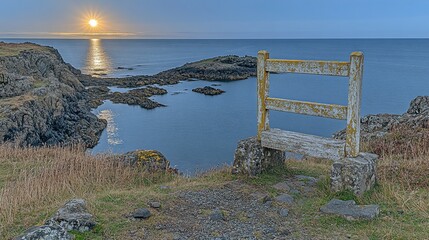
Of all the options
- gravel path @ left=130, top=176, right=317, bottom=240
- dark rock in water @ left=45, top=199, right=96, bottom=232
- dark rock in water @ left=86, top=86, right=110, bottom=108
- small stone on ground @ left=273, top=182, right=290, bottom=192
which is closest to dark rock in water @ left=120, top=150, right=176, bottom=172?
gravel path @ left=130, top=176, right=317, bottom=240

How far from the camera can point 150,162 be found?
9375 millimetres

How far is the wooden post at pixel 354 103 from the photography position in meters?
6.69

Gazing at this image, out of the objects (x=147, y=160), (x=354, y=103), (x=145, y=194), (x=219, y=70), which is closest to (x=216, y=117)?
(x=147, y=160)

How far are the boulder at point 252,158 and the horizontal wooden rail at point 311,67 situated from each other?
1549 mm

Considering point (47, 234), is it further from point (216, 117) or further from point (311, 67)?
point (216, 117)

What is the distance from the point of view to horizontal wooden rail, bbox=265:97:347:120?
6.98 m

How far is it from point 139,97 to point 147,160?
4036cm

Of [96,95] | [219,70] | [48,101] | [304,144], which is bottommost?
[96,95]

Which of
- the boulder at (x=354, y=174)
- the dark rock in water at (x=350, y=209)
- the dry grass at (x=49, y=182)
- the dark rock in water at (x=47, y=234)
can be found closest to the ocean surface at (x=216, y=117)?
the dry grass at (x=49, y=182)

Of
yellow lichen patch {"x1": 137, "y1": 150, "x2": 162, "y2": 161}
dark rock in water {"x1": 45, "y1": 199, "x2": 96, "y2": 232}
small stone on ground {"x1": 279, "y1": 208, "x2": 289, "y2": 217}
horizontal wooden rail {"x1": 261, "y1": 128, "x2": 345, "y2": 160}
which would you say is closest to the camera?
dark rock in water {"x1": 45, "y1": 199, "x2": 96, "y2": 232}

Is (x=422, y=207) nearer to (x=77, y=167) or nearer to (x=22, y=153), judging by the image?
(x=77, y=167)

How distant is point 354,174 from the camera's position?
6.68m

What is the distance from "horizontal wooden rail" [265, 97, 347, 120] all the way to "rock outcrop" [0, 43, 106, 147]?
45.1 feet

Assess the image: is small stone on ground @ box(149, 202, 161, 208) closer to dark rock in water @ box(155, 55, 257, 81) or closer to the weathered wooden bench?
the weathered wooden bench
